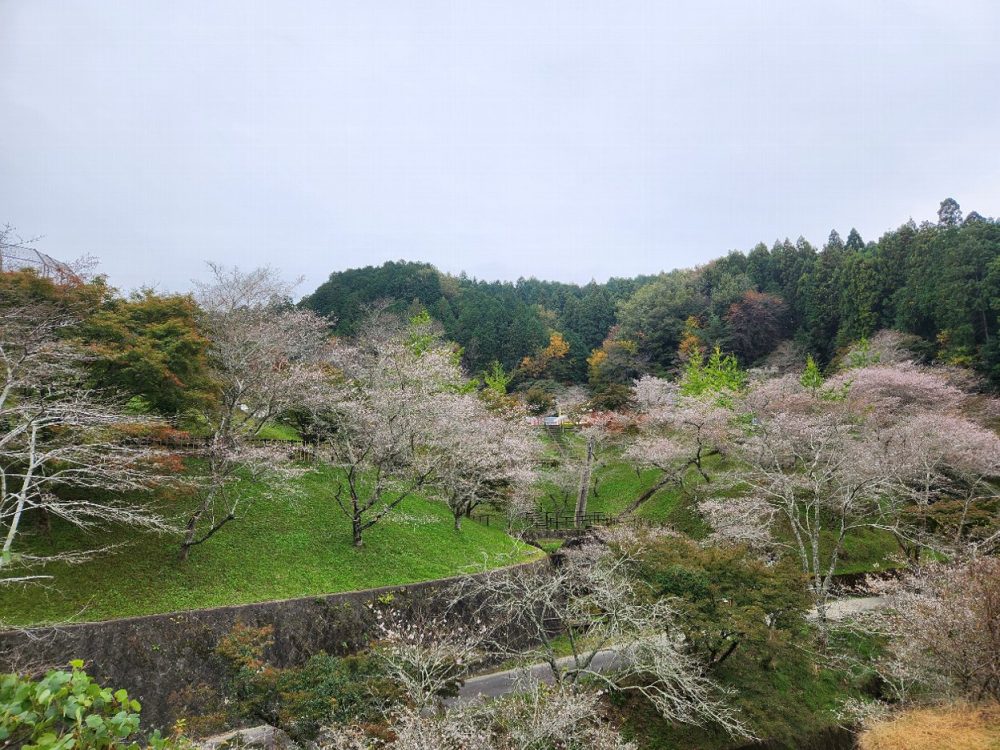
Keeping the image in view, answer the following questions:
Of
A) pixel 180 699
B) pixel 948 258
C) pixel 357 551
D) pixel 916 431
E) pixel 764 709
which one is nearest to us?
pixel 180 699

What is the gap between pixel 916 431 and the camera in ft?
75.0

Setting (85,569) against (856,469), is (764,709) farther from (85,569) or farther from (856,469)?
(85,569)

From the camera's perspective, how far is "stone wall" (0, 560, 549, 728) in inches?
444

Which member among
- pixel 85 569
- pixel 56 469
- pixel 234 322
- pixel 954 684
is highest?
pixel 234 322

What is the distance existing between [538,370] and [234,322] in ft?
121

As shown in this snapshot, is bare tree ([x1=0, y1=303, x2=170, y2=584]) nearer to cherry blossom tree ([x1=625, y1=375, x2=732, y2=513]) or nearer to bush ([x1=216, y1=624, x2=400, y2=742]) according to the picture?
bush ([x1=216, y1=624, x2=400, y2=742])

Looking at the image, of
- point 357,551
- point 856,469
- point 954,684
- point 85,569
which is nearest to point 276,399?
point 357,551

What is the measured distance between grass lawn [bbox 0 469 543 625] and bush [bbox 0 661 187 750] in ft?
41.0

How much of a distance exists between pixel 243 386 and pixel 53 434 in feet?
15.5

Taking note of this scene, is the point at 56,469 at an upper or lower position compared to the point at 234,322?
lower

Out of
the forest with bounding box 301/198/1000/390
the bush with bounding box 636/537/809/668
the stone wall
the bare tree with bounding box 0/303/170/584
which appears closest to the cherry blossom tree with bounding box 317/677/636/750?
the bush with bounding box 636/537/809/668

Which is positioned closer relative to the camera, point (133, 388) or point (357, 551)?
point (133, 388)

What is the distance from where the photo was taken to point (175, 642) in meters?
12.5

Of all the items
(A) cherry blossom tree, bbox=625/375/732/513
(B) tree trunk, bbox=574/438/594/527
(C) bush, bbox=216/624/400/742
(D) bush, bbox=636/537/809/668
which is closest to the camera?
(C) bush, bbox=216/624/400/742
